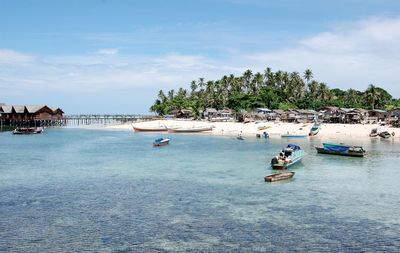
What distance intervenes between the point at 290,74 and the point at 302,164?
326 feet

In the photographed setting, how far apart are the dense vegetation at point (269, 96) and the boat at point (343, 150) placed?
2891 inches

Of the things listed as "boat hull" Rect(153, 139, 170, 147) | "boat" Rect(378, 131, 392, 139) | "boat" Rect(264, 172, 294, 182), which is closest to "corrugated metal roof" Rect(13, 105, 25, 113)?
"boat hull" Rect(153, 139, 170, 147)

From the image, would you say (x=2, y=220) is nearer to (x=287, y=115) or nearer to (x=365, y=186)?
(x=365, y=186)

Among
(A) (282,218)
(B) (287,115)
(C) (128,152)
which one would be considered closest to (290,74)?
(B) (287,115)

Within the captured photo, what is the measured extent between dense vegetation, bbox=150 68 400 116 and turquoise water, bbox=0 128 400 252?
84713 mm

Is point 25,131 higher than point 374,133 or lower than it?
higher

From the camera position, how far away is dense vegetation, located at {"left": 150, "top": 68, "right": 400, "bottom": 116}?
126250mm

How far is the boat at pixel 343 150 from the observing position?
160 ft

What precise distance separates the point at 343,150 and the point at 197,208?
3135cm

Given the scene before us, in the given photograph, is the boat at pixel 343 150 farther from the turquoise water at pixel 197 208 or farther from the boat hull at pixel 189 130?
the boat hull at pixel 189 130

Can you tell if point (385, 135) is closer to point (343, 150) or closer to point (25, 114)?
point (343, 150)

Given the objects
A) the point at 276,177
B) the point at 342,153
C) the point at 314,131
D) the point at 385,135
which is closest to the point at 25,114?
the point at 314,131

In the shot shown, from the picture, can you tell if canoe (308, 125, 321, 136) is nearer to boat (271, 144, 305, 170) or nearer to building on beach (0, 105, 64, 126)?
boat (271, 144, 305, 170)

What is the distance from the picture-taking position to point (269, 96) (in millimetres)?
127750
